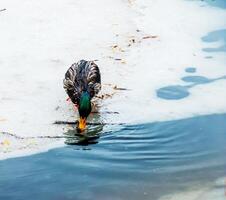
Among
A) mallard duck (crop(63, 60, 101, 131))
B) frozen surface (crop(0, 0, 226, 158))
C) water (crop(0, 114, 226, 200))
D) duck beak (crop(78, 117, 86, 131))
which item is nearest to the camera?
water (crop(0, 114, 226, 200))

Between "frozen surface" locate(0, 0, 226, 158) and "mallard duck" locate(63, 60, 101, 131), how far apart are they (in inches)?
8.9

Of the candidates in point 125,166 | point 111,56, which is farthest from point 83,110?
point 111,56

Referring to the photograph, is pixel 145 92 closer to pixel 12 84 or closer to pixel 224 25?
pixel 12 84

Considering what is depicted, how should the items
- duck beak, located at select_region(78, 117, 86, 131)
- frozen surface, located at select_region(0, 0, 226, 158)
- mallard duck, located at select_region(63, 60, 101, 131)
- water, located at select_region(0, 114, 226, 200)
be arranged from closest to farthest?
water, located at select_region(0, 114, 226, 200) → duck beak, located at select_region(78, 117, 86, 131) → mallard duck, located at select_region(63, 60, 101, 131) → frozen surface, located at select_region(0, 0, 226, 158)

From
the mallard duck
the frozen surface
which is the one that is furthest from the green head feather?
the frozen surface

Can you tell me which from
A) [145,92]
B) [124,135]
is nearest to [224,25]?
[145,92]

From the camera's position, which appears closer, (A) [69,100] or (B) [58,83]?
(A) [69,100]

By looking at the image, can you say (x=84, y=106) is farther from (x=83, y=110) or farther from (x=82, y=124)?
(x=82, y=124)

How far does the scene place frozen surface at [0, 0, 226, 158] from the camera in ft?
21.3

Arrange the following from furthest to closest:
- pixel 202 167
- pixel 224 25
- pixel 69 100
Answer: pixel 224 25, pixel 69 100, pixel 202 167

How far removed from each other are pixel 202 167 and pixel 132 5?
6.51m

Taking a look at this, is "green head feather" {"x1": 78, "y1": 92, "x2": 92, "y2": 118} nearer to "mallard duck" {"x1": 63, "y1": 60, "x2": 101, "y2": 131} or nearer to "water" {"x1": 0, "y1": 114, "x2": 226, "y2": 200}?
"mallard duck" {"x1": 63, "y1": 60, "x2": 101, "y2": 131}

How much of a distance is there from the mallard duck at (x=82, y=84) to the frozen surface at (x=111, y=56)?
0.23 metres

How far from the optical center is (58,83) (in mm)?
7316
